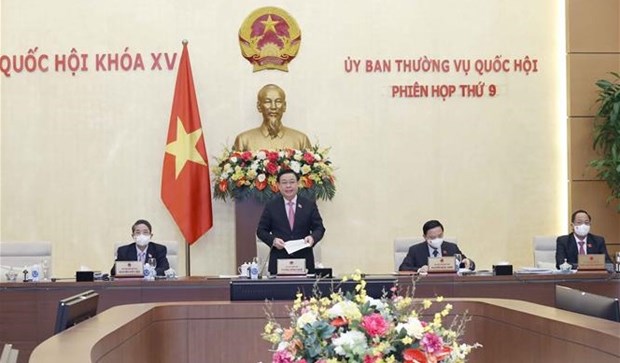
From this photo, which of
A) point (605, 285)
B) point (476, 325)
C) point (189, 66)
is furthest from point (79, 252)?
point (476, 325)

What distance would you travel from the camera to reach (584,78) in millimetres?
9930

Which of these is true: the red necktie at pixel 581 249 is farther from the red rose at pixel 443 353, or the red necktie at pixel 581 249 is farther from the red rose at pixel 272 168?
the red rose at pixel 443 353

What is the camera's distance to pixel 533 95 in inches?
396

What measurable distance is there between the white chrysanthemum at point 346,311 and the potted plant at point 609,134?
6818 mm

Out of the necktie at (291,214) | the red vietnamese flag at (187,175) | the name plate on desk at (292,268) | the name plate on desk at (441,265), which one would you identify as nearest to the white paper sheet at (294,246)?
the necktie at (291,214)

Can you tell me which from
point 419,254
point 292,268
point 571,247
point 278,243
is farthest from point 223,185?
point 571,247

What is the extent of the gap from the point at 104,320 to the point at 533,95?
696cm

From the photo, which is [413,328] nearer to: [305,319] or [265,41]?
[305,319]

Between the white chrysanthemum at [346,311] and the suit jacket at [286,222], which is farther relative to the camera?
the suit jacket at [286,222]

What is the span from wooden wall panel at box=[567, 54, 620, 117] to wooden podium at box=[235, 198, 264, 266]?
10.3ft

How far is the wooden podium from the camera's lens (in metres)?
9.23

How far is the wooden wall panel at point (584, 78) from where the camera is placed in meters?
9.91

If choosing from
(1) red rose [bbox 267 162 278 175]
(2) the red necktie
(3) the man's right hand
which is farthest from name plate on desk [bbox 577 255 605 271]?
(1) red rose [bbox 267 162 278 175]

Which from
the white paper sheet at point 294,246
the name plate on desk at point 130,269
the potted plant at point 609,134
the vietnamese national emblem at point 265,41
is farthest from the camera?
the vietnamese national emblem at point 265,41
